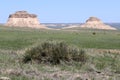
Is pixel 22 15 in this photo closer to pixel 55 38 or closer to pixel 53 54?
pixel 55 38

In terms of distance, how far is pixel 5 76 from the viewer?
1245 cm

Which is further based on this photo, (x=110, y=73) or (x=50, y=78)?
(x=110, y=73)

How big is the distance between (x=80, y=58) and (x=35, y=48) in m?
2.26

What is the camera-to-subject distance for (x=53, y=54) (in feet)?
58.6

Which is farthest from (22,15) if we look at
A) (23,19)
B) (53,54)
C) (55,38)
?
(53,54)

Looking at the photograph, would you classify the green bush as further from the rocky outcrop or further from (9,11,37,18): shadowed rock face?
the rocky outcrop

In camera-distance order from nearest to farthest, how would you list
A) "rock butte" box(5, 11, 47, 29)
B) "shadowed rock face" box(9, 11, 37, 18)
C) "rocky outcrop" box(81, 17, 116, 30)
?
"rock butte" box(5, 11, 47, 29), "shadowed rock face" box(9, 11, 37, 18), "rocky outcrop" box(81, 17, 116, 30)

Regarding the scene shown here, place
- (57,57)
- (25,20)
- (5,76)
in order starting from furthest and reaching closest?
(25,20)
(57,57)
(5,76)

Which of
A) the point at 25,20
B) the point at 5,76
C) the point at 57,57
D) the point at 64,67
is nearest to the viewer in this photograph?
the point at 5,76

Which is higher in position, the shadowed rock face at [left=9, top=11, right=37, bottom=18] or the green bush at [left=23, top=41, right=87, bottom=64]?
the green bush at [left=23, top=41, right=87, bottom=64]

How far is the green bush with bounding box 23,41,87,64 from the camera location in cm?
1780

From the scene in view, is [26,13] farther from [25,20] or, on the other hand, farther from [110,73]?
[110,73]

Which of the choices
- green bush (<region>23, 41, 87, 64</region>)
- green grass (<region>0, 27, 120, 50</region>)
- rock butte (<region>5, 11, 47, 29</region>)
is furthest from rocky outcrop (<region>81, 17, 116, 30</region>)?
green bush (<region>23, 41, 87, 64</region>)

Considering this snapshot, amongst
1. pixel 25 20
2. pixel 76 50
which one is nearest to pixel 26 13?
pixel 25 20
